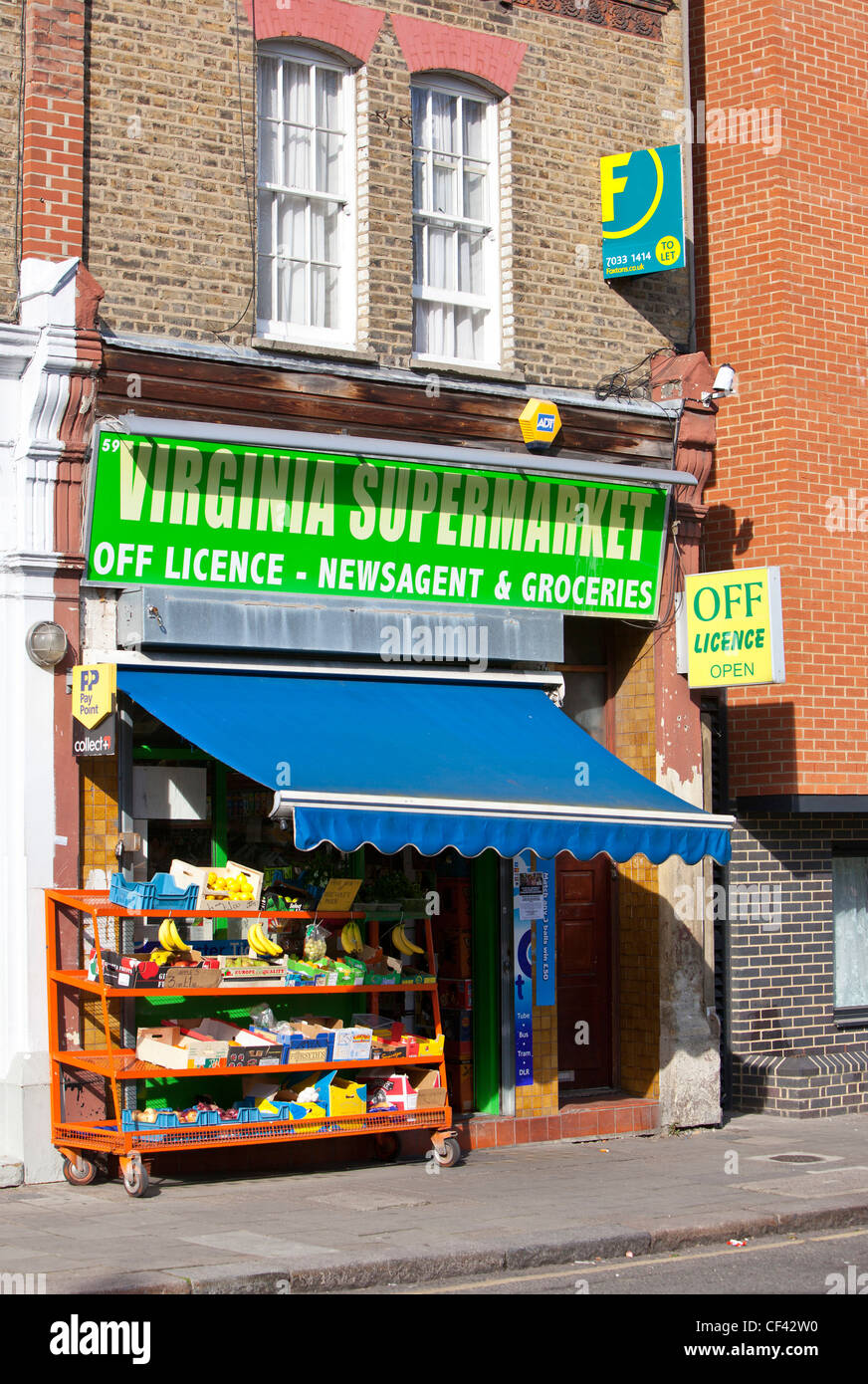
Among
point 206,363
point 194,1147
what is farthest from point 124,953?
point 206,363

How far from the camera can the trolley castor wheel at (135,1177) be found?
10523mm

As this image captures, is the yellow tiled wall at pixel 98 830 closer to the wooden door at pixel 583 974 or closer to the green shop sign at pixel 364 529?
the green shop sign at pixel 364 529

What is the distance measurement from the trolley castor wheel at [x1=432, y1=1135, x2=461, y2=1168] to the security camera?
21.8 feet

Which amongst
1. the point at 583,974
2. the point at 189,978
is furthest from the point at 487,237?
the point at 189,978

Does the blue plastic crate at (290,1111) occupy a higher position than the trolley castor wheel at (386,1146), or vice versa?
the blue plastic crate at (290,1111)

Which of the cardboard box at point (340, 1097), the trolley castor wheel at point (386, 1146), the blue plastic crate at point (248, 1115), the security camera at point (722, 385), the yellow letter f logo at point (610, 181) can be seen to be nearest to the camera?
the blue plastic crate at point (248, 1115)

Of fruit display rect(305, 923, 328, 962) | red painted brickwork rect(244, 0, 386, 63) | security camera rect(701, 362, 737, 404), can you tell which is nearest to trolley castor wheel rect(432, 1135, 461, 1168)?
fruit display rect(305, 923, 328, 962)

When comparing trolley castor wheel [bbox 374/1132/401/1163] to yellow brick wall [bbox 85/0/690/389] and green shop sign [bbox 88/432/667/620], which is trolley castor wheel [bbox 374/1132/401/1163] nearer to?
green shop sign [bbox 88/432/667/620]

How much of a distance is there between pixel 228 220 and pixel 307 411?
148cm

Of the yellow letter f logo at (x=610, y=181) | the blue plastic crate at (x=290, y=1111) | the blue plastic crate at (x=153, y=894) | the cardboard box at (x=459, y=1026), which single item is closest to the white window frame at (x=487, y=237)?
the yellow letter f logo at (x=610, y=181)

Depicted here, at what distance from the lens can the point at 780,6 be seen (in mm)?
15867

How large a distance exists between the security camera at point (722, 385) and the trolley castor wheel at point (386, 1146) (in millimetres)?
6719

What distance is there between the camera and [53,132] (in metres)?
11.6

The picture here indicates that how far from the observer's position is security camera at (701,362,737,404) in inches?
578
